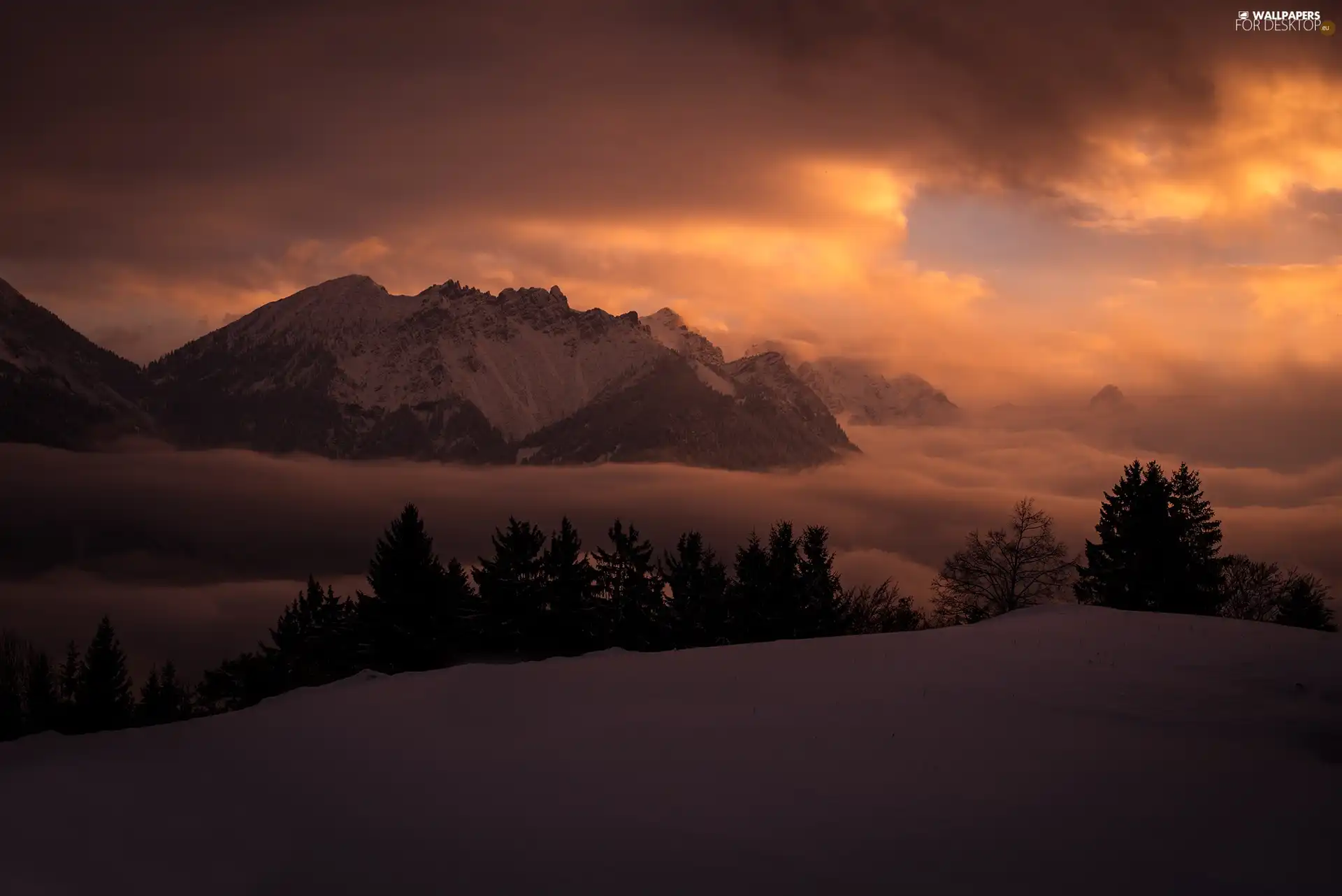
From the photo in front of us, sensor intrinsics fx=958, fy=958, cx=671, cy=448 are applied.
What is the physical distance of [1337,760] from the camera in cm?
A: 1622

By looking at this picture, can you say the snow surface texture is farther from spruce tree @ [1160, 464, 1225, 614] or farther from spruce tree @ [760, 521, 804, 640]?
spruce tree @ [760, 521, 804, 640]

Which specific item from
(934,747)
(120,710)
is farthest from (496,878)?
(120,710)

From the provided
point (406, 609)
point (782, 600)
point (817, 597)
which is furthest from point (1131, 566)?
point (406, 609)

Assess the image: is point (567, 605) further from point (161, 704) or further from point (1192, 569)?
point (161, 704)

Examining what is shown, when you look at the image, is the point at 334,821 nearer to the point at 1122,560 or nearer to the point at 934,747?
the point at 934,747

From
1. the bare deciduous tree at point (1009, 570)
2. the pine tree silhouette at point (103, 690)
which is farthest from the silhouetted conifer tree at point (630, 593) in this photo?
the pine tree silhouette at point (103, 690)

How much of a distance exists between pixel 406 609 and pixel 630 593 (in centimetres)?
1496

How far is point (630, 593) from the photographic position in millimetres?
63906

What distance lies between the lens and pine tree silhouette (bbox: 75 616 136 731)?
77.6m

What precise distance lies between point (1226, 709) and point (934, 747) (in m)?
6.34

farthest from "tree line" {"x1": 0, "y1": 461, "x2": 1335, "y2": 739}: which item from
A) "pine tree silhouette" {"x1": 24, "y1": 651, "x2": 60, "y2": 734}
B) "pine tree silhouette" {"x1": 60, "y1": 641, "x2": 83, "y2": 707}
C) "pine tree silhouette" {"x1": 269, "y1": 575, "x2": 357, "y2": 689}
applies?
"pine tree silhouette" {"x1": 60, "y1": 641, "x2": 83, "y2": 707}

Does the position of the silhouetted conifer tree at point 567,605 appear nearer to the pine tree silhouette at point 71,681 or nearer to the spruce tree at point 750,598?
the spruce tree at point 750,598

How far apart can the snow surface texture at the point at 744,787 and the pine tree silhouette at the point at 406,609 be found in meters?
32.4

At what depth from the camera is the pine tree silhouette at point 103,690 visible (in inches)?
3056
